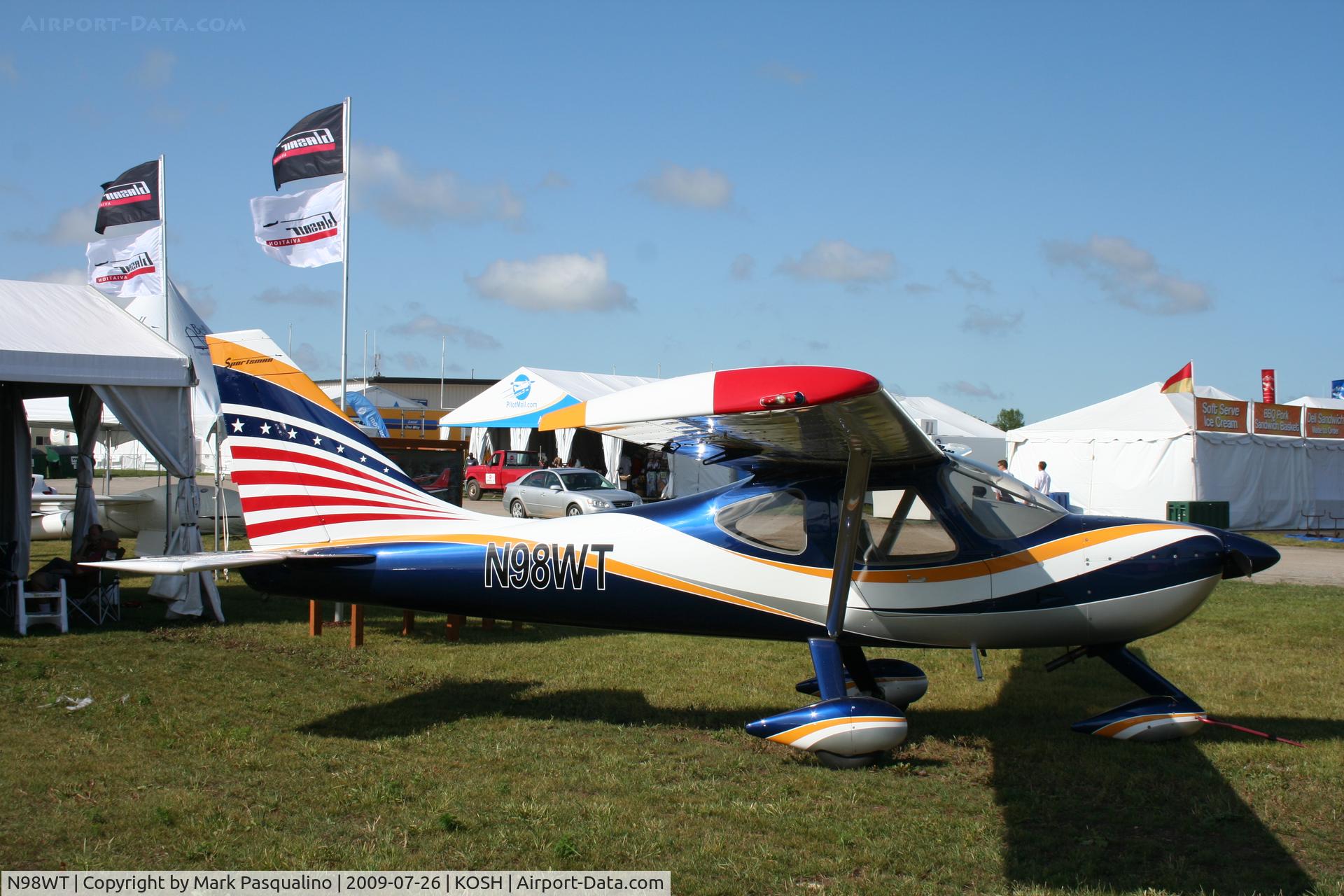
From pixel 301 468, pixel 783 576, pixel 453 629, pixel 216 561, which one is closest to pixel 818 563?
pixel 783 576

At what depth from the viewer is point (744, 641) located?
9.88 meters

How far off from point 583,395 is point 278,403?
2237 centimetres

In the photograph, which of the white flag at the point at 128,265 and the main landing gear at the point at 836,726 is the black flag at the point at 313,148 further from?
the main landing gear at the point at 836,726

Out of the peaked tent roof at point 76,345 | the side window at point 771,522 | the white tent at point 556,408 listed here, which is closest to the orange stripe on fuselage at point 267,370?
the side window at point 771,522

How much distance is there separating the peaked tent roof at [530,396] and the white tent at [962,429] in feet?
31.0

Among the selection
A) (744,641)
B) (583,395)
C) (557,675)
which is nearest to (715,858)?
(557,675)

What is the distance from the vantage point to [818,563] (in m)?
6.19

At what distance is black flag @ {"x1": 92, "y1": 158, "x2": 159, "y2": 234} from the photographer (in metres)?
13.7

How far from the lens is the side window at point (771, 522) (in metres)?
6.27

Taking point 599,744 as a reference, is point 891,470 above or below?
above

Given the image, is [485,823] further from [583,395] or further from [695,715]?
[583,395]

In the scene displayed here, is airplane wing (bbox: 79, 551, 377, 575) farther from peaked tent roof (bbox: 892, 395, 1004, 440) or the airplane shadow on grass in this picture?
peaked tent roof (bbox: 892, 395, 1004, 440)

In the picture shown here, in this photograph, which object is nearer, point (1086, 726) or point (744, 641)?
point (1086, 726)

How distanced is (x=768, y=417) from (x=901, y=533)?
1662 mm
